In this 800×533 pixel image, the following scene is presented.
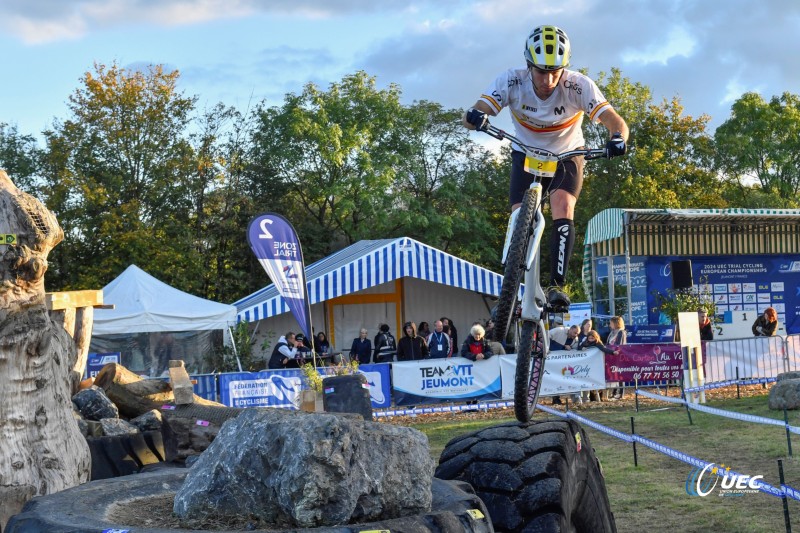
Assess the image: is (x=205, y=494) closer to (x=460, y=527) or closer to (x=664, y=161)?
(x=460, y=527)

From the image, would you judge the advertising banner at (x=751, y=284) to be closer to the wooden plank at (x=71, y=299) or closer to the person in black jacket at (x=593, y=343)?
the person in black jacket at (x=593, y=343)

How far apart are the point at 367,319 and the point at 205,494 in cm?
2428

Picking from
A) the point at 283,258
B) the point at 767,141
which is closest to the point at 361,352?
the point at 283,258

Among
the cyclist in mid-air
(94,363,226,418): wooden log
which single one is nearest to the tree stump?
the cyclist in mid-air

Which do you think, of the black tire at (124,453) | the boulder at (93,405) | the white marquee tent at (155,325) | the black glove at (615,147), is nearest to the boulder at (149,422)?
the black tire at (124,453)

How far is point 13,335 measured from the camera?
5.63m

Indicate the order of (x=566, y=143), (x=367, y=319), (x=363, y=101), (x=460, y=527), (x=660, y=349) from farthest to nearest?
(x=363, y=101) → (x=367, y=319) → (x=660, y=349) → (x=566, y=143) → (x=460, y=527)

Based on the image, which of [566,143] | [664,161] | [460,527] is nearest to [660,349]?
[566,143]

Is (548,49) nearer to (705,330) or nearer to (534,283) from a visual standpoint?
(534,283)

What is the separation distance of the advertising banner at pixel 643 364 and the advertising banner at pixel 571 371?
22 cm

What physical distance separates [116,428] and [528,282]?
520cm

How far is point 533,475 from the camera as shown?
4367mm

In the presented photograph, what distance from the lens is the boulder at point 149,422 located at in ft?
33.6

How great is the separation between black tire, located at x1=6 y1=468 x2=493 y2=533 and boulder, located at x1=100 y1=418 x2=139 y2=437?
641 centimetres
